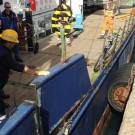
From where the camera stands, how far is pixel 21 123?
3.65 meters

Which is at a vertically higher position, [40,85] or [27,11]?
[27,11]

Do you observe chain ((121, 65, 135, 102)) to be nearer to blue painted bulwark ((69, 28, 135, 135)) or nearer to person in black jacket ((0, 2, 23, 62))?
blue painted bulwark ((69, 28, 135, 135))

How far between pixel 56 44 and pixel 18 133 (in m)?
8.62

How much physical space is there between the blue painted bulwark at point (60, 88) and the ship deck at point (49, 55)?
124 cm

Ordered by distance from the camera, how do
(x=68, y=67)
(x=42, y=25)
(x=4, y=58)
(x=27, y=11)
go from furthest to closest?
(x=42, y=25) < (x=27, y=11) < (x=68, y=67) < (x=4, y=58)

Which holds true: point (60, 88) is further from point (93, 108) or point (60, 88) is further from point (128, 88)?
point (128, 88)

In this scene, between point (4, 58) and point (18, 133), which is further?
point (4, 58)

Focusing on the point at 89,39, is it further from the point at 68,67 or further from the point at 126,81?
the point at 68,67

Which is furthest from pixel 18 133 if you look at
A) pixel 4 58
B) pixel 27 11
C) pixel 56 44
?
pixel 56 44

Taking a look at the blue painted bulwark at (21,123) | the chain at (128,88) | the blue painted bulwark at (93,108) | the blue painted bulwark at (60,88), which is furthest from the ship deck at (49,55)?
the blue painted bulwark at (21,123)

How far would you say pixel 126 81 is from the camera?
703 centimetres

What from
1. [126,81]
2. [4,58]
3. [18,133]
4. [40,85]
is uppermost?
[4,58]

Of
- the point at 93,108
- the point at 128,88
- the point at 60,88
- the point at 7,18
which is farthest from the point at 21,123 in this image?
the point at 7,18

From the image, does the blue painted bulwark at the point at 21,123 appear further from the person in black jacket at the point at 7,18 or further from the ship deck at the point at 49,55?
the person in black jacket at the point at 7,18
